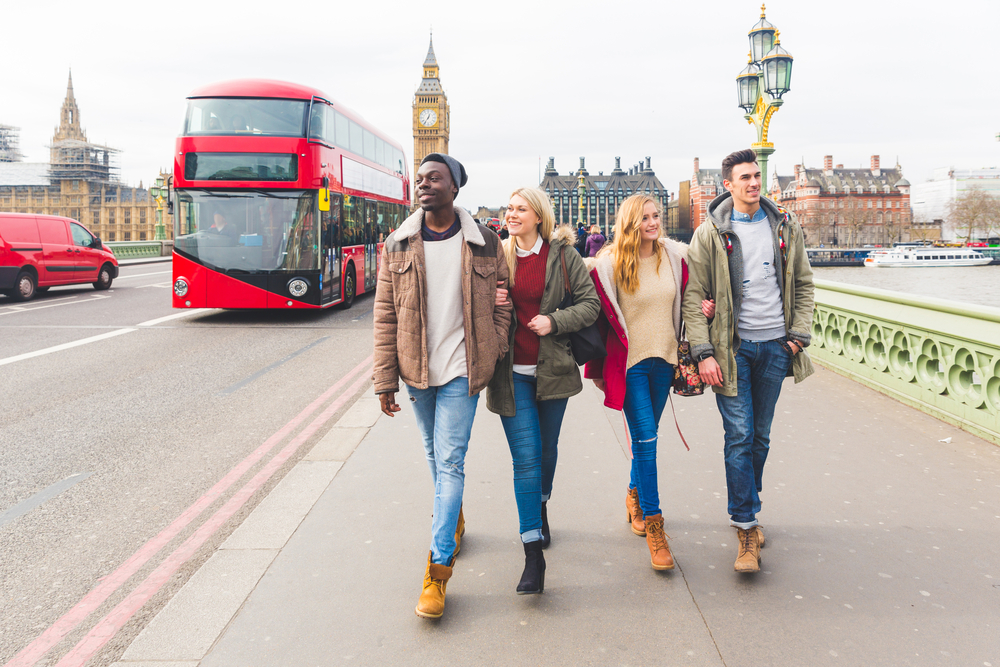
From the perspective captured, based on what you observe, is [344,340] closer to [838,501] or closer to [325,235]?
[325,235]

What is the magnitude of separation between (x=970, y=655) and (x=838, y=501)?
5.00ft

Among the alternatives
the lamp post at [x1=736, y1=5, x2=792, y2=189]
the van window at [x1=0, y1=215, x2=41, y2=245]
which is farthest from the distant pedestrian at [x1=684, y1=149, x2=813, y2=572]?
the van window at [x1=0, y1=215, x2=41, y2=245]

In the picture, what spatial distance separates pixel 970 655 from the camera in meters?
2.51

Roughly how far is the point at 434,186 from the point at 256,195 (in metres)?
9.88

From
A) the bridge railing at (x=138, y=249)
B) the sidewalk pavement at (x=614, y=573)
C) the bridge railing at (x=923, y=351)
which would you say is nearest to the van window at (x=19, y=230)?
the sidewalk pavement at (x=614, y=573)

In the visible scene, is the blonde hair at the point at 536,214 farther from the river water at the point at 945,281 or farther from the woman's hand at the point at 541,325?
the river water at the point at 945,281

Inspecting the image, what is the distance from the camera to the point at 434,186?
2.80m

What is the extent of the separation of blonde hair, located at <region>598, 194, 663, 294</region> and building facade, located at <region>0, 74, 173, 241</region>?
5195 inches

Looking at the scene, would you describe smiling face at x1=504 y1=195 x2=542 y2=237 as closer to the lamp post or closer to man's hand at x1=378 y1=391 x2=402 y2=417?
man's hand at x1=378 y1=391 x2=402 y2=417

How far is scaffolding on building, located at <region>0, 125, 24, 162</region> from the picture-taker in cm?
13000

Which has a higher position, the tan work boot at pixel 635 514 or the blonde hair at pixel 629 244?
the blonde hair at pixel 629 244

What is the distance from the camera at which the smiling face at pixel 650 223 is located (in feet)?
10.7

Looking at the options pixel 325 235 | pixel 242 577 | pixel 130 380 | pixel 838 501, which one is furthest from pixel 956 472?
pixel 325 235

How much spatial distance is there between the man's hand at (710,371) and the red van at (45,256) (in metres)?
17.0
